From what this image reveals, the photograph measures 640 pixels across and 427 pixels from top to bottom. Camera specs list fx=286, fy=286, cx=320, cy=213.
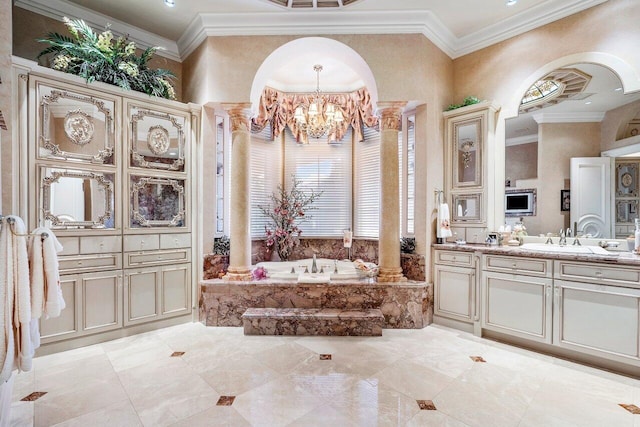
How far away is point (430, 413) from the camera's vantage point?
1961 millimetres

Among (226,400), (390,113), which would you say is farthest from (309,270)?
(390,113)

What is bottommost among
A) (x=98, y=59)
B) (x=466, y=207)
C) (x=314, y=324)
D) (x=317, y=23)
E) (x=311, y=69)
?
(x=314, y=324)

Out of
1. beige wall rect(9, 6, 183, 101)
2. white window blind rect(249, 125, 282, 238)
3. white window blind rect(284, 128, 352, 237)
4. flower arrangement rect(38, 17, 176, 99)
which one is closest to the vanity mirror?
white window blind rect(284, 128, 352, 237)

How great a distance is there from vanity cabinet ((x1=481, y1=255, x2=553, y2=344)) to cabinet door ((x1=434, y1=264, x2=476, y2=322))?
14cm

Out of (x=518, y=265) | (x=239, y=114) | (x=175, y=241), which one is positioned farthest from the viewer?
(x=239, y=114)

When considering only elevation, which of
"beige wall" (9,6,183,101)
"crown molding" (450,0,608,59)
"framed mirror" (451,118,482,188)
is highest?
"crown molding" (450,0,608,59)

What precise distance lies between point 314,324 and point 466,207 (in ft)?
8.12

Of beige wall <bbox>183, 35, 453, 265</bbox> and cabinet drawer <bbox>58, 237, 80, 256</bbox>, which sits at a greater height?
beige wall <bbox>183, 35, 453, 265</bbox>

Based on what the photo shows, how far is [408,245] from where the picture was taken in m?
3.80

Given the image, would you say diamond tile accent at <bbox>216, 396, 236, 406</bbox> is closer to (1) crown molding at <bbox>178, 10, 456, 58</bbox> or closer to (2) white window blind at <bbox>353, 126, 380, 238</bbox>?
(2) white window blind at <bbox>353, 126, 380, 238</bbox>

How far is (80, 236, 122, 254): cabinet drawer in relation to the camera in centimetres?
300

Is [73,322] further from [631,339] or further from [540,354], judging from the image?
[631,339]

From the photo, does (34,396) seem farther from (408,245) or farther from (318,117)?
(318,117)

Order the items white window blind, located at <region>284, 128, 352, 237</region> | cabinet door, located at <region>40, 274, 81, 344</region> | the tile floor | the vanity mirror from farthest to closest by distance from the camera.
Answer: white window blind, located at <region>284, 128, 352, 237</region> → the vanity mirror → cabinet door, located at <region>40, 274, 81, 344</region> → the tile floor
